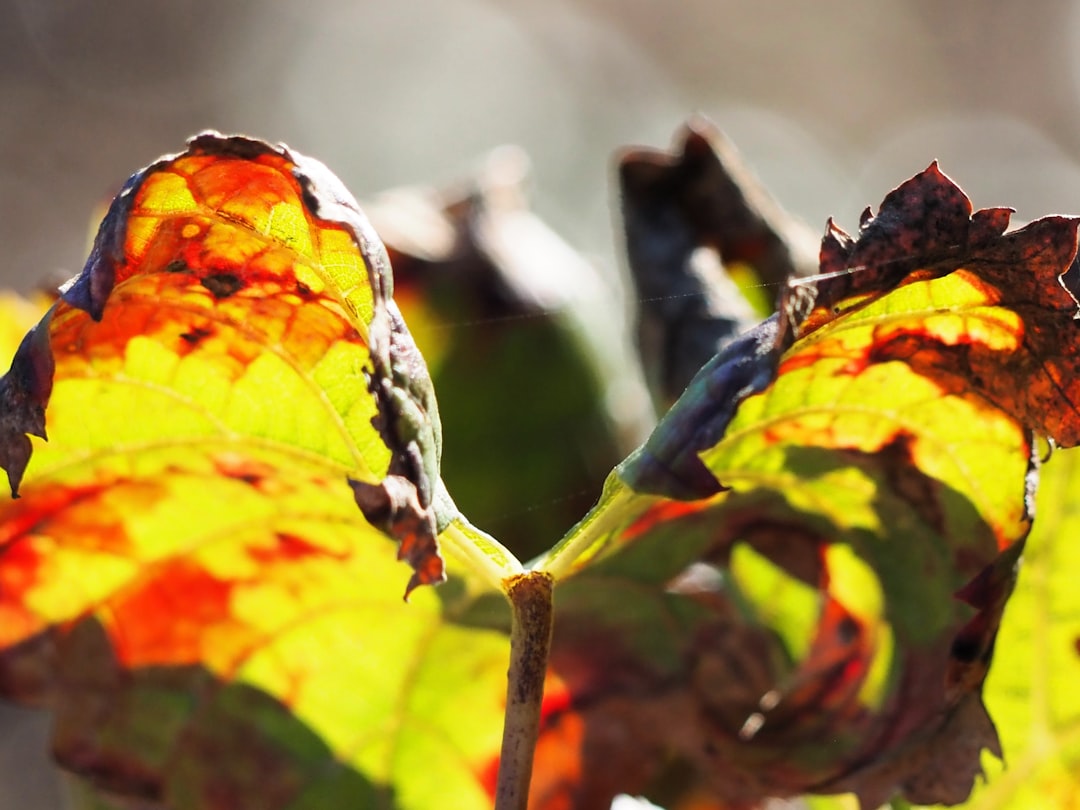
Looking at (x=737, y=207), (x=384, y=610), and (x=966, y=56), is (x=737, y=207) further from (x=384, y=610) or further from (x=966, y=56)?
(x=966, y=56)

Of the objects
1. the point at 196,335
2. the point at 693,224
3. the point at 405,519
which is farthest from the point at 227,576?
the point at 693,224

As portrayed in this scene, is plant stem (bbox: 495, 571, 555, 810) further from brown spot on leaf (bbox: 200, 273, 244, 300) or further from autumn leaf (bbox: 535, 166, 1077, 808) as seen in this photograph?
brown spot on leaf (bbox: 200, 273, 244, 300)

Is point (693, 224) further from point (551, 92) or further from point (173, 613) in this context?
point (551, 92)

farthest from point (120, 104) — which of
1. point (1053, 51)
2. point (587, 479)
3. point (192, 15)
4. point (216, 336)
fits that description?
point (216, 336)

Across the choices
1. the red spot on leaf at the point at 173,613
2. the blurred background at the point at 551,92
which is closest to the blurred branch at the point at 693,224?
the red spot on leaf at the point at 173,613

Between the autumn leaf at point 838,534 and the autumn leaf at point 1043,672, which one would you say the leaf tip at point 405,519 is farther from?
the autumn leaf at point 1043,672
